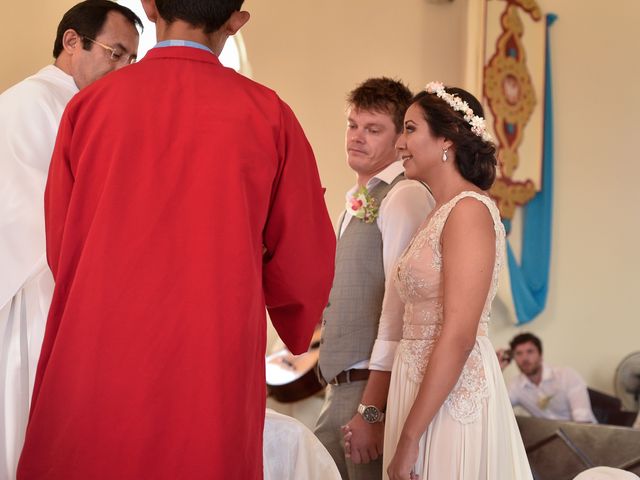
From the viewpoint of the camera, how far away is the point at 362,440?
258 centimetres

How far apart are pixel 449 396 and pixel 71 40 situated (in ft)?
4.68

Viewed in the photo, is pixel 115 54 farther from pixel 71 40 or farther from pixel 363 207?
pixel 363 207

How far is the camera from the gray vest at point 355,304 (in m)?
2.73

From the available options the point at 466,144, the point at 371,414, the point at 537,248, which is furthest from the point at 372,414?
the point at 537,248

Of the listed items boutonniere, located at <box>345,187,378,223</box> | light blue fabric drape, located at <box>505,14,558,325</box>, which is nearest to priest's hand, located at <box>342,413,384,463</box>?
boutonniere, located at <box>345,187,378,223</box>

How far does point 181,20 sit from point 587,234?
6306mm

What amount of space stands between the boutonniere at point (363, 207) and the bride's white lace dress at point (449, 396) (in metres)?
0.29

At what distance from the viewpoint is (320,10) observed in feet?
Answer: 18.7

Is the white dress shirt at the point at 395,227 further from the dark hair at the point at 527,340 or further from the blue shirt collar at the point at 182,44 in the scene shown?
the dark hair at the point at 527,340

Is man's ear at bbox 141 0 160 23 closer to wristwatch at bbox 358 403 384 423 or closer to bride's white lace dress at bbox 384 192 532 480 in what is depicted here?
bride's white lace dress at bbox 384 192 532 480

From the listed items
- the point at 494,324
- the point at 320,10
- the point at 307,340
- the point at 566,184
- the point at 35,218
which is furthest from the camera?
the point at 566,184

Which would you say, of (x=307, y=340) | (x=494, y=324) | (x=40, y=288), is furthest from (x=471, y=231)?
(x=494, y=324)

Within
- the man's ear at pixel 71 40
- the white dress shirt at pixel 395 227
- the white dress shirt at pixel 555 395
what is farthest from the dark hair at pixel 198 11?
the white dress shirt at pixel 555 395

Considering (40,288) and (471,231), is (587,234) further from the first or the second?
(40,288)
